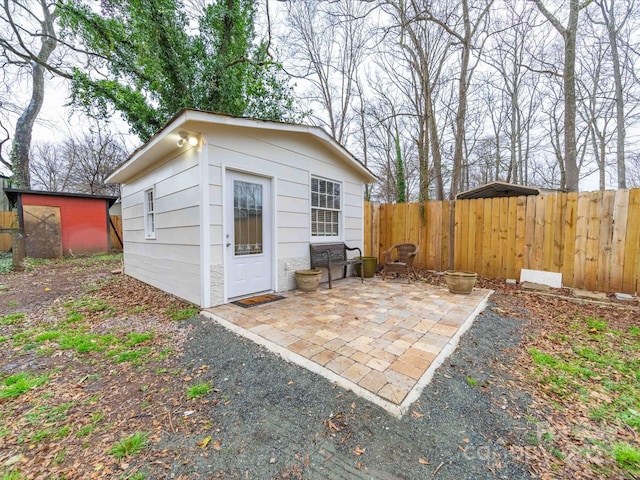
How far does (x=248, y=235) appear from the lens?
14.5 feet

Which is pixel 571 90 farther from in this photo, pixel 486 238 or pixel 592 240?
pixel 486 238

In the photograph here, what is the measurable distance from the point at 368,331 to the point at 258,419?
1.59 meters

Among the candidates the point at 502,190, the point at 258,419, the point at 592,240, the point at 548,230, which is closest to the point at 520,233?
the point at 548,230

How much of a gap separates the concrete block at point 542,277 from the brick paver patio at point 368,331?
1.20m

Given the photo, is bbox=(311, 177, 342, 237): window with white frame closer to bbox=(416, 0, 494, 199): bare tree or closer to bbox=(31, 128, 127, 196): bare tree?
bbox=(416, 0, 494, 199): bare tree

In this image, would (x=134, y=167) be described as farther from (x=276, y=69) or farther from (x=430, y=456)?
(x=430, y=456)

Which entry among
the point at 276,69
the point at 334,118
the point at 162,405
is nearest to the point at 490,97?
the point at 334,118

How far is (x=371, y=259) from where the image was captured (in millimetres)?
6348

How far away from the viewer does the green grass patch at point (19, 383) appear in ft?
7.04

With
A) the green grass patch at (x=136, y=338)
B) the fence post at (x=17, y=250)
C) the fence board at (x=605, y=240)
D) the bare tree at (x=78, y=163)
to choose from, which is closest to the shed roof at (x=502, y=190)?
the fence board at (x=605, y=240)

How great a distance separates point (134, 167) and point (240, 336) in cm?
476

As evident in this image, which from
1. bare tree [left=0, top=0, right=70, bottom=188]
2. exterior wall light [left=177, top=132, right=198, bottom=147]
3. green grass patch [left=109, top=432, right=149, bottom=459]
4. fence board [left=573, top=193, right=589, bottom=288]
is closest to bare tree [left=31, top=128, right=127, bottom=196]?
bare tree [left=0, top=0, right=70, bottom=188]

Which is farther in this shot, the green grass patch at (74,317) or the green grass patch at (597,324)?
the green grass patch at (74,317)

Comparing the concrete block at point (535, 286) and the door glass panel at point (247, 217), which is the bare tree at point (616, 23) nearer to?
the concrete block at point (535, 286)
